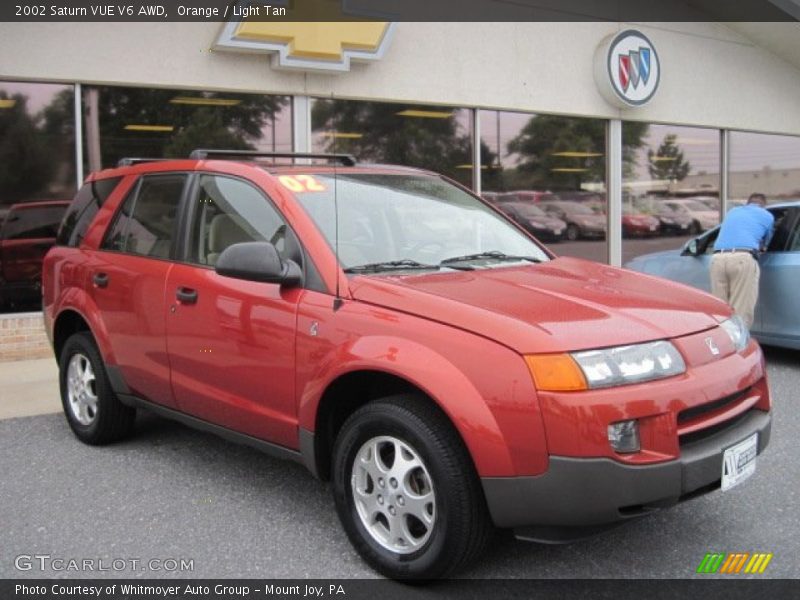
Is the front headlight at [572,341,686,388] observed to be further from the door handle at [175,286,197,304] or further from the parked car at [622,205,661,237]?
the parked car at [622,205,661,237]

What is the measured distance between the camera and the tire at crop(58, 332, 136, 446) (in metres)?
4.93

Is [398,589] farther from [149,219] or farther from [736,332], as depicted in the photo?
[149,219]

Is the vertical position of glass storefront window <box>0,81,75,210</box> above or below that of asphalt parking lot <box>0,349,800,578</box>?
above

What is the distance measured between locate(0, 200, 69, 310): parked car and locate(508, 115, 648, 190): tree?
20.0 ft

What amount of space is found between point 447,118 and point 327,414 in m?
7.77

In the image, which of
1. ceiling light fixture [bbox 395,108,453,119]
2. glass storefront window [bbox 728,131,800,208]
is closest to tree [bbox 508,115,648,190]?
ceiling light fixture [bbox 395,108,453,119]

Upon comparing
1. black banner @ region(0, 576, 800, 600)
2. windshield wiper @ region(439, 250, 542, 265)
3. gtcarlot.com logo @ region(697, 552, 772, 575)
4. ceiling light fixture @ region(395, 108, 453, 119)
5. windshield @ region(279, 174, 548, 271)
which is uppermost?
ceiling light fixture @ region(395, 108, 453, 119)

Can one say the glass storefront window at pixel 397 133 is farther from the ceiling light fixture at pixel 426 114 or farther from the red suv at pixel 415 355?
the red suv at pixel 415 355

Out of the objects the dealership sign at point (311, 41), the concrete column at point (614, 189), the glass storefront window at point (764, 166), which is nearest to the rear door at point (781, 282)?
the concrete column at point (614, 189)

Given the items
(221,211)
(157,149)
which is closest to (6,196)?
(157,149)

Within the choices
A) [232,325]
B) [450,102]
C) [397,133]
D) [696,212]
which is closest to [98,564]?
[232,325]

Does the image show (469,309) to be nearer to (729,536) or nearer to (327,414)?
(327,414)

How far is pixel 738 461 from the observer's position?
10.3ft

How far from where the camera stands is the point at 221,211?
4.21 m
